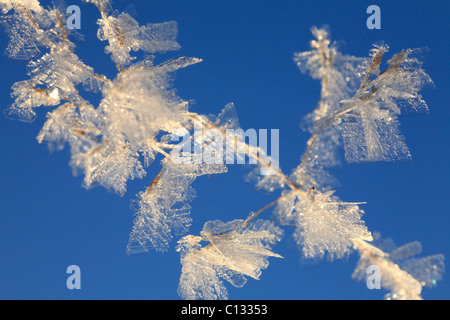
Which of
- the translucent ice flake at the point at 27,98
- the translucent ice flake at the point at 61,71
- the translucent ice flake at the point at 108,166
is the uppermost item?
the translucent ice flake at the point at 61,71

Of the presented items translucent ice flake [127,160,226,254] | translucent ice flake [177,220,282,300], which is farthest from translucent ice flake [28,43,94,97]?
translucent ice flake [177,220,282,300]

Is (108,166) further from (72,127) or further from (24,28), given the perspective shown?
(24,28)

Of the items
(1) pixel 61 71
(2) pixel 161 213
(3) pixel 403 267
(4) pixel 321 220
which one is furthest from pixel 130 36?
(3) pixel 403 267

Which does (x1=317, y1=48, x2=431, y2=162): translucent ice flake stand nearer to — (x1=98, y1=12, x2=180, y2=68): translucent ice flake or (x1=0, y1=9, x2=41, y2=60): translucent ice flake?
(x1=98, y1=12, x2=180, y2=68): translucent ice flake

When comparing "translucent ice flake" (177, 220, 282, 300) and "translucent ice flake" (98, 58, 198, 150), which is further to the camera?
"translucent ice flake" (177, 220, 282, 300)

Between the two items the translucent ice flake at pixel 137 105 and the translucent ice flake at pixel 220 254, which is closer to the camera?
the translucent ice flake at pixel 137 105

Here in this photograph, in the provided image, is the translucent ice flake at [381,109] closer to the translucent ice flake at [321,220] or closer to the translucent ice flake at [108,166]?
the translucent ice flake at [321,220]

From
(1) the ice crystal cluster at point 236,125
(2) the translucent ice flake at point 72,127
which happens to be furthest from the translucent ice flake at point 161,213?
(2) the translucent ice flake at point 72,127
